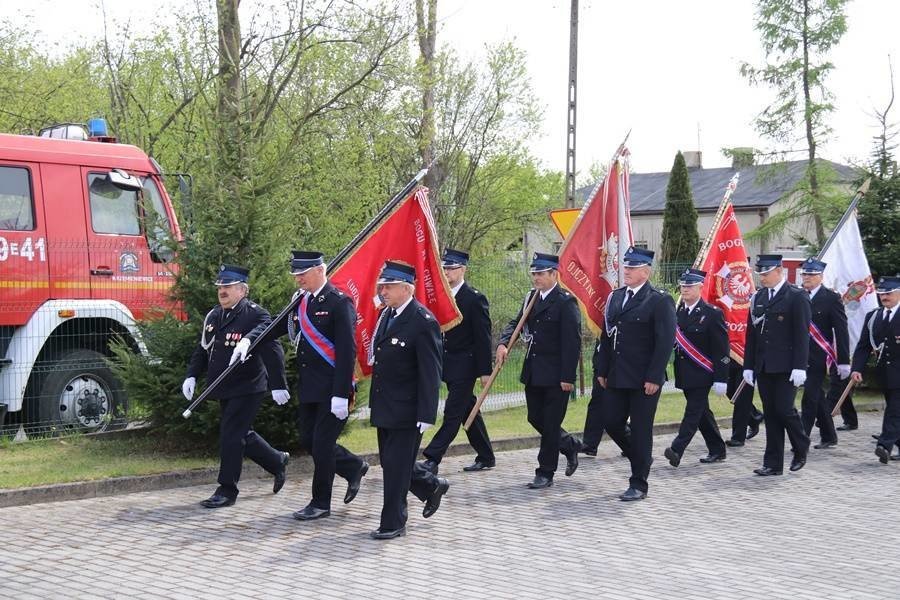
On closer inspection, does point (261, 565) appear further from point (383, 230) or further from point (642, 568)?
point (383, 230)

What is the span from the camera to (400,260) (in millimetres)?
10047

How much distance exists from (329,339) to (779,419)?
4940mm

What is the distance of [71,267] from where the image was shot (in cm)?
1182

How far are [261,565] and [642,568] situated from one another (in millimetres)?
2339

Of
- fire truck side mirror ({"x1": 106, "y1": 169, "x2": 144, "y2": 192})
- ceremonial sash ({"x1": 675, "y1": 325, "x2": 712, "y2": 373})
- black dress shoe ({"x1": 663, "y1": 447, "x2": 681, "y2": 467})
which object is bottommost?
black dress shoe ({"x1": 663, "y1": 447, "x2": 681, "y2": 467})

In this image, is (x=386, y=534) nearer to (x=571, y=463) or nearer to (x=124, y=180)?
(x=571, y=463)

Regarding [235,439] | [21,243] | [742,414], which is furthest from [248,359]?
[742,414]

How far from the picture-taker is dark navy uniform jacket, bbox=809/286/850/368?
13078 millimetres

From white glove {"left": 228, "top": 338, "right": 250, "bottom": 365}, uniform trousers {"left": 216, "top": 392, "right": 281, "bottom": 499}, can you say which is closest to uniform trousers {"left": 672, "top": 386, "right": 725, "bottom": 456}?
uniform trousers {"left": 216, "top": 392, "right": 281, "bottom": 499}

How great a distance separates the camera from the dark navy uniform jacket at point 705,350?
1168cm

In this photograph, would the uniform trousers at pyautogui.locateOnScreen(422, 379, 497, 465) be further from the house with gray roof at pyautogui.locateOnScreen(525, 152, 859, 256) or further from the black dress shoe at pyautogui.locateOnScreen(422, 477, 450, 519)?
the house with gray roof at pyautogui.locateOnScreen(525, 152, 859, 256)

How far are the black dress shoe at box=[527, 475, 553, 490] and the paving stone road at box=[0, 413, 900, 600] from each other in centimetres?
10

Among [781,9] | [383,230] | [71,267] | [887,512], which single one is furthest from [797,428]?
[781,9]

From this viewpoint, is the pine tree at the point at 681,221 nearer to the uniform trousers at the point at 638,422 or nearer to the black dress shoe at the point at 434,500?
the uniform trousers at the point at 638,422
